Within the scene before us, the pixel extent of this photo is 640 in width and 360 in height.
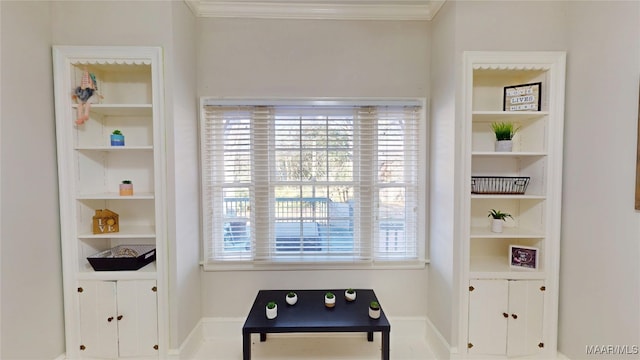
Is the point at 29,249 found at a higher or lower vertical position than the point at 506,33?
lower

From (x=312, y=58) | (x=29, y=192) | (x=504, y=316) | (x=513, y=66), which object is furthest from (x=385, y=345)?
(x=29, y=192)

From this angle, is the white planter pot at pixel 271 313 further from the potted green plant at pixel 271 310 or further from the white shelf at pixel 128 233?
the white shelf at pixel 128 233

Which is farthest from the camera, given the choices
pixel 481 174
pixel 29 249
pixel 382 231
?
pixel 382 231

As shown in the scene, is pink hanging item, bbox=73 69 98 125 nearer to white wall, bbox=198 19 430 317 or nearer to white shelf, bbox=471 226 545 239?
white wall, bbox=198 19 430 317

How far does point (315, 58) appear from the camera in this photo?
7.09ft

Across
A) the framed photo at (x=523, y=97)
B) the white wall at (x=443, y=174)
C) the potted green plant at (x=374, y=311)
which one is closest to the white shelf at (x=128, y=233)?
the potted green plant at (x=374, y=311)

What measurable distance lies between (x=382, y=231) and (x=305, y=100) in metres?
1.23

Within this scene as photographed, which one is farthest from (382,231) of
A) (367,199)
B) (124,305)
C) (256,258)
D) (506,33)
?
(124,305)

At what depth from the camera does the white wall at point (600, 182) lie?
1.46 m

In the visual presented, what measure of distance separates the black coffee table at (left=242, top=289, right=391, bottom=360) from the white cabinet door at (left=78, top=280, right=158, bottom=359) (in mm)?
683

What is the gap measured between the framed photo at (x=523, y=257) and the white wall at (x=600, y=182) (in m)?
0.18

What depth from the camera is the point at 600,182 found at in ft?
5.25

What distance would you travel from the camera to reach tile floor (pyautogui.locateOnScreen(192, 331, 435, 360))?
201 cm

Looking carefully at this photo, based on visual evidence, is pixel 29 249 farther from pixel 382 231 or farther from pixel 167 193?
pixel 382 231
